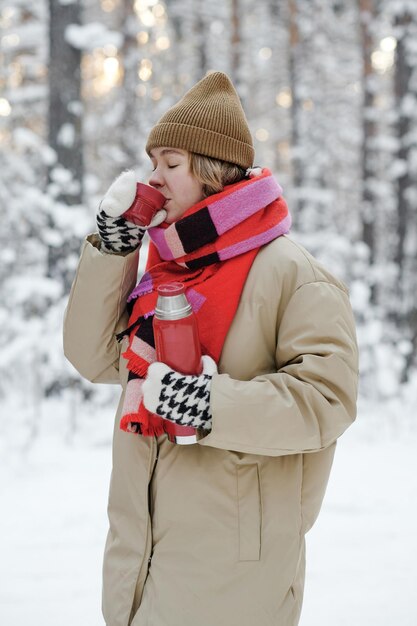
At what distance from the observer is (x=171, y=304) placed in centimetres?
176

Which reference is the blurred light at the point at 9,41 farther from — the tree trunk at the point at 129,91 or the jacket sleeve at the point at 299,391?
the jacket sleeve at the point at 299,391

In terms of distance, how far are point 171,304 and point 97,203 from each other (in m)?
6.14

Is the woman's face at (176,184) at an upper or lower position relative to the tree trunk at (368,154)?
upper

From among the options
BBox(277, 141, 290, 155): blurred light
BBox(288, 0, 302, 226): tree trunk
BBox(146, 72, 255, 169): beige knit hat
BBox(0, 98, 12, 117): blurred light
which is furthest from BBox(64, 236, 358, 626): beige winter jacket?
BBox(277, 141, 290, 155): blurred light

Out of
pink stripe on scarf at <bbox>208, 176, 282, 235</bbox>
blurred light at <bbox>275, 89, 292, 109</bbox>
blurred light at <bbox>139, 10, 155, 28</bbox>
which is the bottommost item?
blurred light at <bbox>275, 89, 292, 109</bbox>

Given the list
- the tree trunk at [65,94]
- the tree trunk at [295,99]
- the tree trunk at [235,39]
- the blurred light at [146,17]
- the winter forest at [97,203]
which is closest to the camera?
the winter forest at [97,203]

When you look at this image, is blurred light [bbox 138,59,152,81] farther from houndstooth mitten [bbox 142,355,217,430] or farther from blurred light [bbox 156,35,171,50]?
houndstooth mitten [bbox 142,355,217,430]

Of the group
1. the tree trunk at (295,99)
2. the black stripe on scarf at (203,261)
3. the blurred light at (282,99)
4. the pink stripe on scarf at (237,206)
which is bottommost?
the blurred light at (282,99)

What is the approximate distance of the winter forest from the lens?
4.89 meters

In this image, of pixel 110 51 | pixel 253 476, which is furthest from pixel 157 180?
pixel 110 51

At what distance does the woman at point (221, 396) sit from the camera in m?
1.76

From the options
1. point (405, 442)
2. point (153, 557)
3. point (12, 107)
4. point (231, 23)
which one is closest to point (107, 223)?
point (153, 557)

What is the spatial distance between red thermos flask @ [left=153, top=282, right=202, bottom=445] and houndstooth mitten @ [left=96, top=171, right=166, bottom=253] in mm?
368

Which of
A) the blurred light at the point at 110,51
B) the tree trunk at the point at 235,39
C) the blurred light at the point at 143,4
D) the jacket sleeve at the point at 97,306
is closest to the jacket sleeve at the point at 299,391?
the jacket sleeve at the point at 97,306
